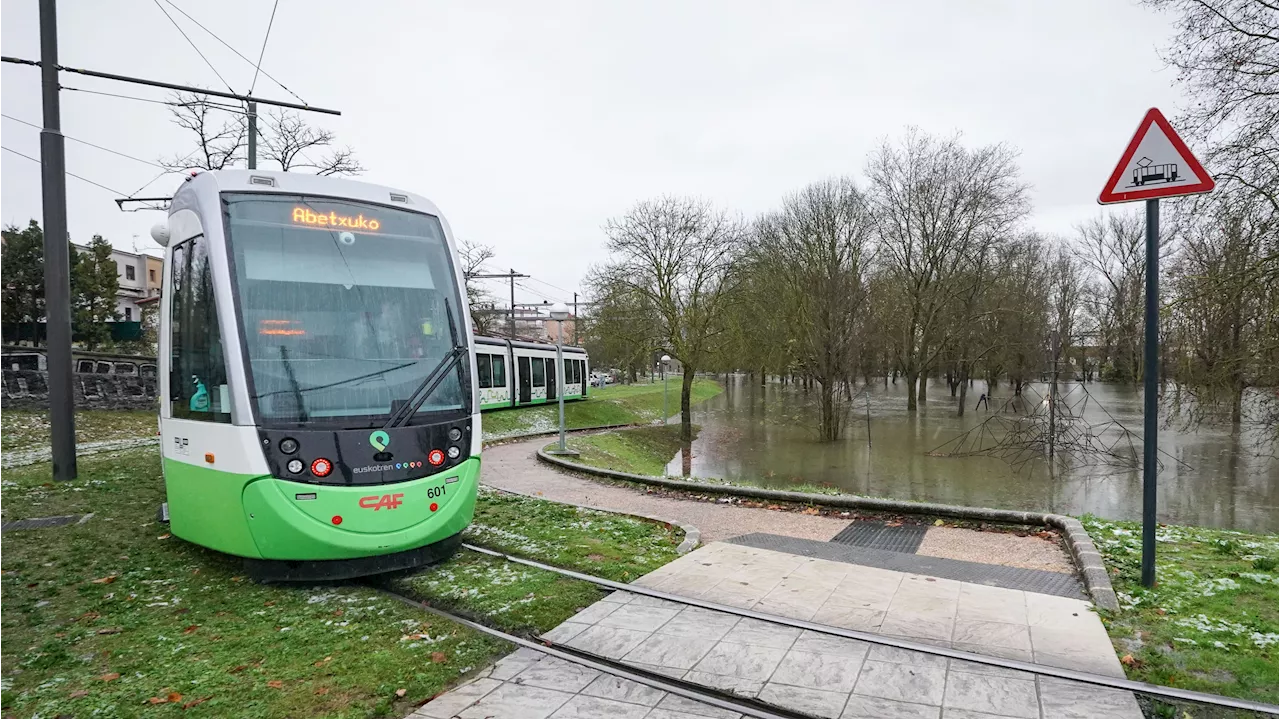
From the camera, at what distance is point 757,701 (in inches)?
146

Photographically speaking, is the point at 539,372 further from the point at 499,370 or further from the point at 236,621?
the point at 236,621

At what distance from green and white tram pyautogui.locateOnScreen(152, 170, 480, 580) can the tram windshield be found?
0.04ft

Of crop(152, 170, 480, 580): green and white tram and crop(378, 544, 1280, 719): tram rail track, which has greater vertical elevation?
crop(152, 170, 480, 580): green and white tram

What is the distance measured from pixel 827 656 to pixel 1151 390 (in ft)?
11.0

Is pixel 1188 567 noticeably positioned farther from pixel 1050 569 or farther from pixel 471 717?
pixel 471 717

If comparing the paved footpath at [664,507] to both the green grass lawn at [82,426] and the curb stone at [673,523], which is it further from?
the green grass lawn at [82,426]

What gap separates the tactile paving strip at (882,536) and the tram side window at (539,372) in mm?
25047

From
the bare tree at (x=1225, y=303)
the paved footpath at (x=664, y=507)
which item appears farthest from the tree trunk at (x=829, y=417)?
the paved footpath at (x=664, y=507)

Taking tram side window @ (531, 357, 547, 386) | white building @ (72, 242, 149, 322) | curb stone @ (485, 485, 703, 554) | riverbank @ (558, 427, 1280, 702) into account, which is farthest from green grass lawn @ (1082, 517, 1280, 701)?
white building @ (72, 242, 149, 322)

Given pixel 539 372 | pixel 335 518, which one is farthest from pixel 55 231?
pixel 539 372

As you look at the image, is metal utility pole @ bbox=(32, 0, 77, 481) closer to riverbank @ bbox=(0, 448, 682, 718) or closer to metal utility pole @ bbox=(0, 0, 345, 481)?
metal utility pole @ bbox=(0, 0, 345, 481)

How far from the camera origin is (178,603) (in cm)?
534

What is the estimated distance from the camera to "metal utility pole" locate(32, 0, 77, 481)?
9.52 metres

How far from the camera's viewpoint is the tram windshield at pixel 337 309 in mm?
5398
